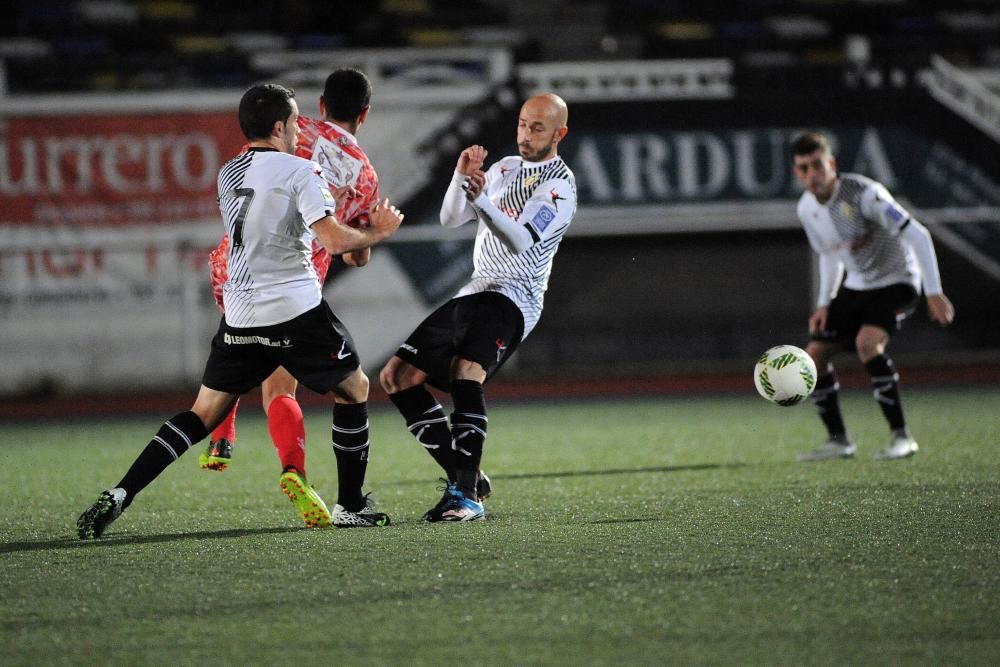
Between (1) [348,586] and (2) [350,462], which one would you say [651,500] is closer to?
(2) [350,462]

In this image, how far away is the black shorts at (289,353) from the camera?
5.36 metres

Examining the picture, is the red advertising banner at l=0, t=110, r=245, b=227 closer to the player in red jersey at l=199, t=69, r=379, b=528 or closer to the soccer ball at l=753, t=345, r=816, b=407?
the soccer ball at l=753, t=345, r=816, b=407

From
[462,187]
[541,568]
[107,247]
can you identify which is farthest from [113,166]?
[541,568]

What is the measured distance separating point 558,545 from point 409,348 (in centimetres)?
147

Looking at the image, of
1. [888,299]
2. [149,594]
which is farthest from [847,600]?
[888,299]

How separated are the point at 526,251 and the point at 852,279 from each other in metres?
3.28

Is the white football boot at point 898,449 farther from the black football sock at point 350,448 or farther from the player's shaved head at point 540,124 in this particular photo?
the black football sock at point 350,448

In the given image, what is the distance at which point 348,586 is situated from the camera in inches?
168

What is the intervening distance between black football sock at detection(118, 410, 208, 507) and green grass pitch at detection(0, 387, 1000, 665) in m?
0.22

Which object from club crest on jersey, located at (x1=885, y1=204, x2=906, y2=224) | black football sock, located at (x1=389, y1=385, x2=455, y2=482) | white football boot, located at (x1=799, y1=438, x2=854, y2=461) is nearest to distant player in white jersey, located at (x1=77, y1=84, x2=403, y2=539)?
black football sock, located at (x1=389, y1=385, x2=455, y2=482)

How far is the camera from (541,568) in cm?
452

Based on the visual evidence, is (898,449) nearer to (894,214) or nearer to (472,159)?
(894,214)

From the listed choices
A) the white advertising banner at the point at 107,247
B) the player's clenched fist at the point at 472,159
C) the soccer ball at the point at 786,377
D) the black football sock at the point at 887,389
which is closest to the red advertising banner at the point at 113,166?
the white advertising banner at the point at 107,247

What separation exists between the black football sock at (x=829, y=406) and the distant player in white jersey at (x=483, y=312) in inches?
107
